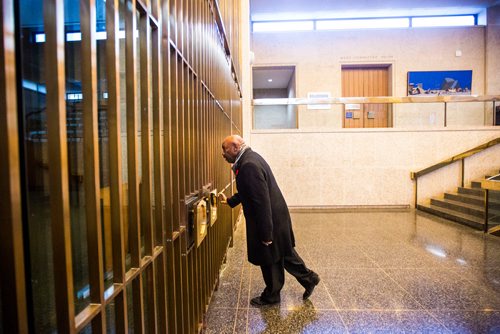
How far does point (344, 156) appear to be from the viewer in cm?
802

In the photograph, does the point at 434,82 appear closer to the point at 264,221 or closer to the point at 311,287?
the point at 311,287

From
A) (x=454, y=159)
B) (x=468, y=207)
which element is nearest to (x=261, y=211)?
(x=468, y=207)

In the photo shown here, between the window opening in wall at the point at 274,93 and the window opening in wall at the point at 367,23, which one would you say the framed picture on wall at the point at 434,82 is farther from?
the window opening in wall at the point at 274,93

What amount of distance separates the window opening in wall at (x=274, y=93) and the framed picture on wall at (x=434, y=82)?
4.19 m


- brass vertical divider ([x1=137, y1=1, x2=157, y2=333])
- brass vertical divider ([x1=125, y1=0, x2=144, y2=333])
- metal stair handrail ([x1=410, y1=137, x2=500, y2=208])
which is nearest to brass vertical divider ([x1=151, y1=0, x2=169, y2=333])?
brass vertical divider ([x1=137, y1=1, x2=157, y2=333])

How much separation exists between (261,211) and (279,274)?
74 cm

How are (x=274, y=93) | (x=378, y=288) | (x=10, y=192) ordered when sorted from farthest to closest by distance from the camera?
1. (x=274, y=93)
2. (x=378, y=288)
3. (x=10, y=192)

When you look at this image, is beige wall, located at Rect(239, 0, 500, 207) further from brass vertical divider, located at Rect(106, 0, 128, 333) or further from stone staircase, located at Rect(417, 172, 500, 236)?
brass vertical divider, located at Rect(106, 0, 128, 333)

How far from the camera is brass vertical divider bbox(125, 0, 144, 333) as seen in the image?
3.70ft

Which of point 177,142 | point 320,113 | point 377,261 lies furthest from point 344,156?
point 177,142

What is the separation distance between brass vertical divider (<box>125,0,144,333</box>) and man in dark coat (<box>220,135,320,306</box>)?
51.5 inches

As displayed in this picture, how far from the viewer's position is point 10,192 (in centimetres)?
60

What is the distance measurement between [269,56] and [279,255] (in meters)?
9.27

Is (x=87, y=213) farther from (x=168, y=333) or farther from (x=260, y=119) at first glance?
(x=260, y=119)
